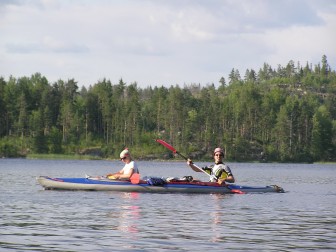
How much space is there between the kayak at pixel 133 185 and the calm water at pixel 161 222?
1.87 feet

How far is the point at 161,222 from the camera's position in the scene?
22062 millimetres

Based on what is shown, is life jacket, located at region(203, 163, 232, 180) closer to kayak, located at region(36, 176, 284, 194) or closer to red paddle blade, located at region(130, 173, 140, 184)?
kayak, located at region(36, 176, 284, 194)

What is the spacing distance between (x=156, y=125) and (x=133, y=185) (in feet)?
477

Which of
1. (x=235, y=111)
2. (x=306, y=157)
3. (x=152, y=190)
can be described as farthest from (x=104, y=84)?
(x=152, y=190)

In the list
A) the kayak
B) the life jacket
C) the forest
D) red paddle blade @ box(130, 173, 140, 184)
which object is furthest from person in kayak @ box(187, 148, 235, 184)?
the forest

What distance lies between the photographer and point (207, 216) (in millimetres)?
24250

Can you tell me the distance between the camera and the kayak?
3338 centimetres

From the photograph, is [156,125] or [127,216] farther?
[156,125]

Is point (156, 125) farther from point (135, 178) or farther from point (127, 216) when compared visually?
point (127, 216)

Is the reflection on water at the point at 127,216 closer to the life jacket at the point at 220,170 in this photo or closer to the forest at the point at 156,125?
the life jacket at the point at 220,170

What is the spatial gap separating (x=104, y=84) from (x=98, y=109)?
28.8ft

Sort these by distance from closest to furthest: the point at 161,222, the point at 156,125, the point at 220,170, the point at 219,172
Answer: the point at 161,222
the point at 220,170
the point at 219,172
the point at 156,125

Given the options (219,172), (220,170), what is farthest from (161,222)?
(219,172)

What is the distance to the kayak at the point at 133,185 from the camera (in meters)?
33.4
